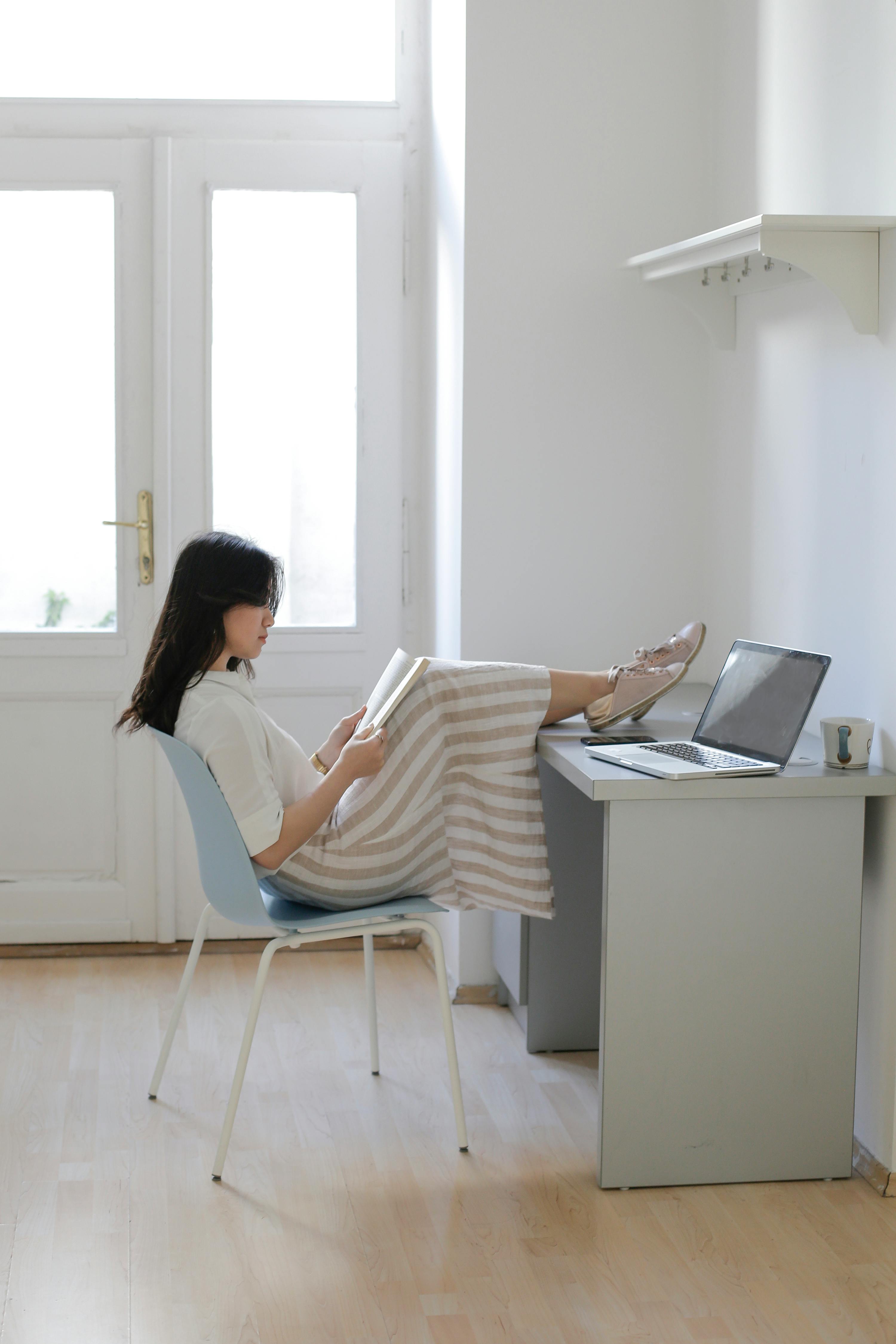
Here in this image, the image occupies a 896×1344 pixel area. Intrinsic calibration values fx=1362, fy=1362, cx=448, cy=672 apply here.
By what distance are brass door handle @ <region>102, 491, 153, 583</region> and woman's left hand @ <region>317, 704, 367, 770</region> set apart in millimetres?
1009

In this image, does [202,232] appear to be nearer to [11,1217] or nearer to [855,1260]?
[11,1217]

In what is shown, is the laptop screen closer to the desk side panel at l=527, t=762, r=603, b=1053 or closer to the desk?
the desk

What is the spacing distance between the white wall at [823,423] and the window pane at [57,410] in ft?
4.85

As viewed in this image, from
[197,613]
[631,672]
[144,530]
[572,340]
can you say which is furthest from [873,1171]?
[144,530]

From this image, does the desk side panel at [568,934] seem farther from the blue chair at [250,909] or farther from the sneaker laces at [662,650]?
the blue chair at [250,909]

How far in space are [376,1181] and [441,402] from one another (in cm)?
177

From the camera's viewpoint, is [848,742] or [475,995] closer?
[848,742]

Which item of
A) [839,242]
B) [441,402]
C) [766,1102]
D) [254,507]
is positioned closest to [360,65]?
[441,402]

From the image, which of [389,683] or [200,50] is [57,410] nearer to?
[200,50]

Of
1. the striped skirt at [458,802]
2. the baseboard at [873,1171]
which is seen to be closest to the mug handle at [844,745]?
the striped skirt at [458,802]

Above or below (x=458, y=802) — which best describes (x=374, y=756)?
above

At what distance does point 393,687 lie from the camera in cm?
242

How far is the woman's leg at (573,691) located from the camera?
2.51 metres

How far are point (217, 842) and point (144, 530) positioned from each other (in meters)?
1.37
